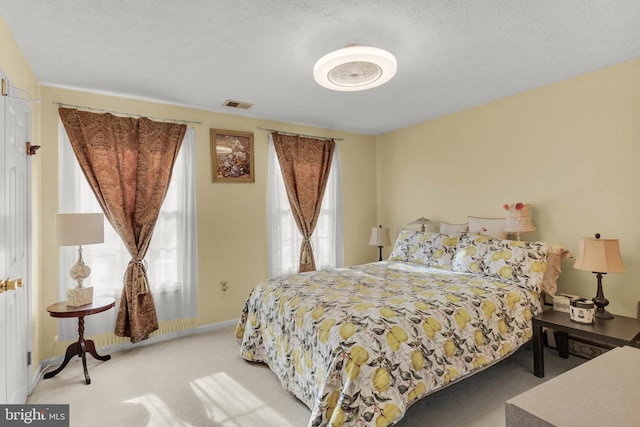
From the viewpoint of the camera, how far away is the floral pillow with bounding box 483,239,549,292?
2.73 metres

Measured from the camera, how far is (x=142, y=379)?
263cm

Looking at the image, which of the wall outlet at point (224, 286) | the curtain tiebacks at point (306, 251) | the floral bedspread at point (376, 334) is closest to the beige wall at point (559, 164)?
the floral bedspread at point (376, 334)

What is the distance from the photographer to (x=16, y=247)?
2.05 meters

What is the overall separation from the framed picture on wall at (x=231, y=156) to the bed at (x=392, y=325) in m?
1.56

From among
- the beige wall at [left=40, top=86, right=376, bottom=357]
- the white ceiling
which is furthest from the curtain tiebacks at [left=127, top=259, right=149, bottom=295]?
the white ceiling

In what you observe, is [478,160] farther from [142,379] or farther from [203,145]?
[142,379]

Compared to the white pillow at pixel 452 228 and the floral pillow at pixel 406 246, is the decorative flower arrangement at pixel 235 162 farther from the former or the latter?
the white pillow at pixel 452 228

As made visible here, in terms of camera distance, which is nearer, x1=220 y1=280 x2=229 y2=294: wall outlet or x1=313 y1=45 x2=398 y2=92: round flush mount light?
x1=313 y1=45 x2=398 y2=92: round flush mount light

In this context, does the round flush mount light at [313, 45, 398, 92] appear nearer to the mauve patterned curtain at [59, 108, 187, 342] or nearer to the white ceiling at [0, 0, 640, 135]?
the white ceiling at [0, 0, 640, 135]

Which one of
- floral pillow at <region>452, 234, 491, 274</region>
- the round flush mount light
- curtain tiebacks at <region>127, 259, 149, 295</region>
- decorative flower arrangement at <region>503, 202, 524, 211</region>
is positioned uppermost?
the round flush mount light

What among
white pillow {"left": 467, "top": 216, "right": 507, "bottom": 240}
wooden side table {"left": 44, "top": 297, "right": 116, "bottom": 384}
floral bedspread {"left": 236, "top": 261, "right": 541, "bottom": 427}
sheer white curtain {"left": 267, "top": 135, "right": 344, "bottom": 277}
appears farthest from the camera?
sheer white curtain {"left": 267, "top": 135, "right": 344, "bottom": 277}

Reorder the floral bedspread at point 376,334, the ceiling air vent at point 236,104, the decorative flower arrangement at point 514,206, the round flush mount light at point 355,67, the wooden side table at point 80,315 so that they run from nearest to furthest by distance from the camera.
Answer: the floral bedspread at point 376,334 → the round flush mount light at point 355,67 → the wooden side table at point 80,315 → the decorative flower arrangement at point 514,206 → the ceiling air vent at point 236,104

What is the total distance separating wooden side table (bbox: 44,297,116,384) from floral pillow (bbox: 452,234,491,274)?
3219 mm

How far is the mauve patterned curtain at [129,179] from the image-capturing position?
10.1 ft
